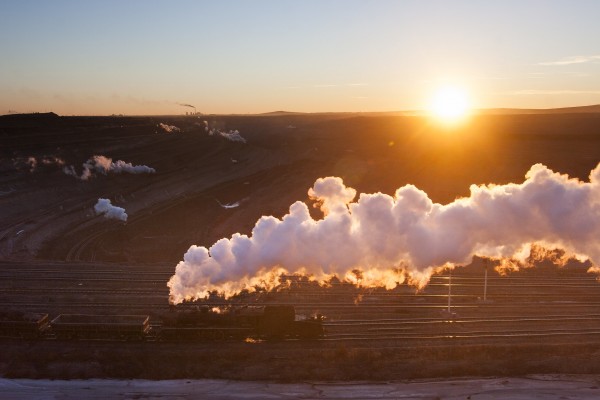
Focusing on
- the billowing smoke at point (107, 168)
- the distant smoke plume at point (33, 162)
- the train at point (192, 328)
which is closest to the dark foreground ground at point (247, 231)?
the distant smoke plume at point (33, 162)

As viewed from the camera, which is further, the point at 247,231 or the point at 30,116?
the point at 30,116

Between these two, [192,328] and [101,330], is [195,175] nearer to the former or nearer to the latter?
[101,330]

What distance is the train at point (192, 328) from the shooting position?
33438 millimetres

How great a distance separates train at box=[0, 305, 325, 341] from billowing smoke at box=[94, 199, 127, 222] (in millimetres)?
27532

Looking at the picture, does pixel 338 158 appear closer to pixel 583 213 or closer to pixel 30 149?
pixel 30 149

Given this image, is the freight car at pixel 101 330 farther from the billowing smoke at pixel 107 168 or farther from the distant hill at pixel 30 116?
the distant hill at pixel 30 116

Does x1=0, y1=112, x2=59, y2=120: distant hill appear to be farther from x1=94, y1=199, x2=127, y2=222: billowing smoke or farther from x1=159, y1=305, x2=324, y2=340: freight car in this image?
x1=159, y1=305, x2=324, y2=340: freight car

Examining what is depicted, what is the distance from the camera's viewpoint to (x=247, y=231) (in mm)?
58125

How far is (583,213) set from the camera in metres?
33.1

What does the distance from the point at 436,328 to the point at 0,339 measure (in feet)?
84.8

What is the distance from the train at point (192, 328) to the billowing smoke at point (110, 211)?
27532 mm

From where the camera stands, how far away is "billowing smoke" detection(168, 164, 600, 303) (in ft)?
110

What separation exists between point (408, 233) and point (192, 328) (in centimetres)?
1377

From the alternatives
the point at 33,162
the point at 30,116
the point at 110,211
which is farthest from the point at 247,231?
the point at 30,116
